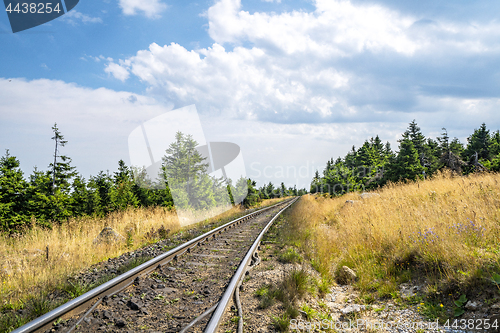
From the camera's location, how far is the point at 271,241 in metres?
8.34

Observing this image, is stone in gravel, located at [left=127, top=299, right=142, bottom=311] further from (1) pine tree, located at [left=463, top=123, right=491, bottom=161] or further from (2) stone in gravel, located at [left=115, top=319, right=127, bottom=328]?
(1) pine tree, located at [left=463, top=123, right=491, bottom=161]

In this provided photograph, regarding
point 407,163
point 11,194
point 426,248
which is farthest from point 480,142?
point 11,194

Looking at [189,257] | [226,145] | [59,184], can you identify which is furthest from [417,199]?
[59,184]

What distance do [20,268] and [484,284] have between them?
26.5 feet

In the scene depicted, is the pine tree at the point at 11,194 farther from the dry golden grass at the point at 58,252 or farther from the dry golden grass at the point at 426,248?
the dry golden grass at the point at 426,248

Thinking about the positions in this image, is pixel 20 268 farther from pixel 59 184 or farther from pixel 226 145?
pixel 59 184

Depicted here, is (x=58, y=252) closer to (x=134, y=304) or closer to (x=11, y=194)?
(x=134, y=304)

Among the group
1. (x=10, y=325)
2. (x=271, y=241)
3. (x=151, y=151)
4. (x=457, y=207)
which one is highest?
(x=151, y=151)

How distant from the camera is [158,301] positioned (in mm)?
3719

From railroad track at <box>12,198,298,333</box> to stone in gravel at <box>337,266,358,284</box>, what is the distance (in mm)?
1991

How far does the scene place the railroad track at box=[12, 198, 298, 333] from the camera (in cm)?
291

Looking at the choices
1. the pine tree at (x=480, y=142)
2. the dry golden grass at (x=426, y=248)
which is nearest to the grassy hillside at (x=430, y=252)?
the dry golden grass at (x=426, y=248)

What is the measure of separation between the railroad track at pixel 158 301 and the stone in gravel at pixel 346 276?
1.99 metres

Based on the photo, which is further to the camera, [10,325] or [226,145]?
[226,145]
